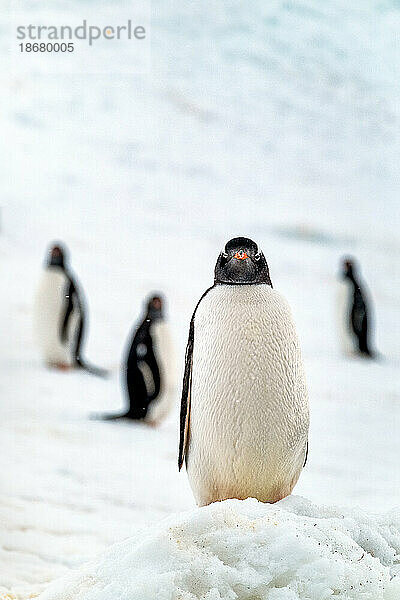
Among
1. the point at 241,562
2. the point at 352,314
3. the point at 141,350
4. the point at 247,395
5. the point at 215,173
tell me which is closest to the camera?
the point at 241,562

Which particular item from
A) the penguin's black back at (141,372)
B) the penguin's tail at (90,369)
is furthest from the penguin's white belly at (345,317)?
the penguin's black back at (141,372)

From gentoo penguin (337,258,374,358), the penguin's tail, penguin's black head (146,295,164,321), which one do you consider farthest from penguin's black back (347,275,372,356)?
penguin's black head (146,295,164,321)

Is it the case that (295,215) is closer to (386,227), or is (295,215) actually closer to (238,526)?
(386,227)

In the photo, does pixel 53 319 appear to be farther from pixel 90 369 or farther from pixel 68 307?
pixel 90 369

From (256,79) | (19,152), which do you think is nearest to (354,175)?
(256,79)

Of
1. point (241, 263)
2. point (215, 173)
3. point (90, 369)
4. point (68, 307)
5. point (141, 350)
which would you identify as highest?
point (215, 173)

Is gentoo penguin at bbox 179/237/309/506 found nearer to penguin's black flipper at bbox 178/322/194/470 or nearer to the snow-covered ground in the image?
penguin's black flipper at bbox 178/322/194/470

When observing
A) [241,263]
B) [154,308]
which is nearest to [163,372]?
[154,308]

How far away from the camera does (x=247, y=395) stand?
0.90 metres

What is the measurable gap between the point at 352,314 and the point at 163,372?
53.7 inches

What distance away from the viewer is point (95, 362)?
3.46 metres

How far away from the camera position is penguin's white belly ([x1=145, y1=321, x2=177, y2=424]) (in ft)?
7.67

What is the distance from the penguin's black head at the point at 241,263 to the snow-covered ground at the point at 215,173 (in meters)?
2.12

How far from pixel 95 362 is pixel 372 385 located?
1.15 meters
